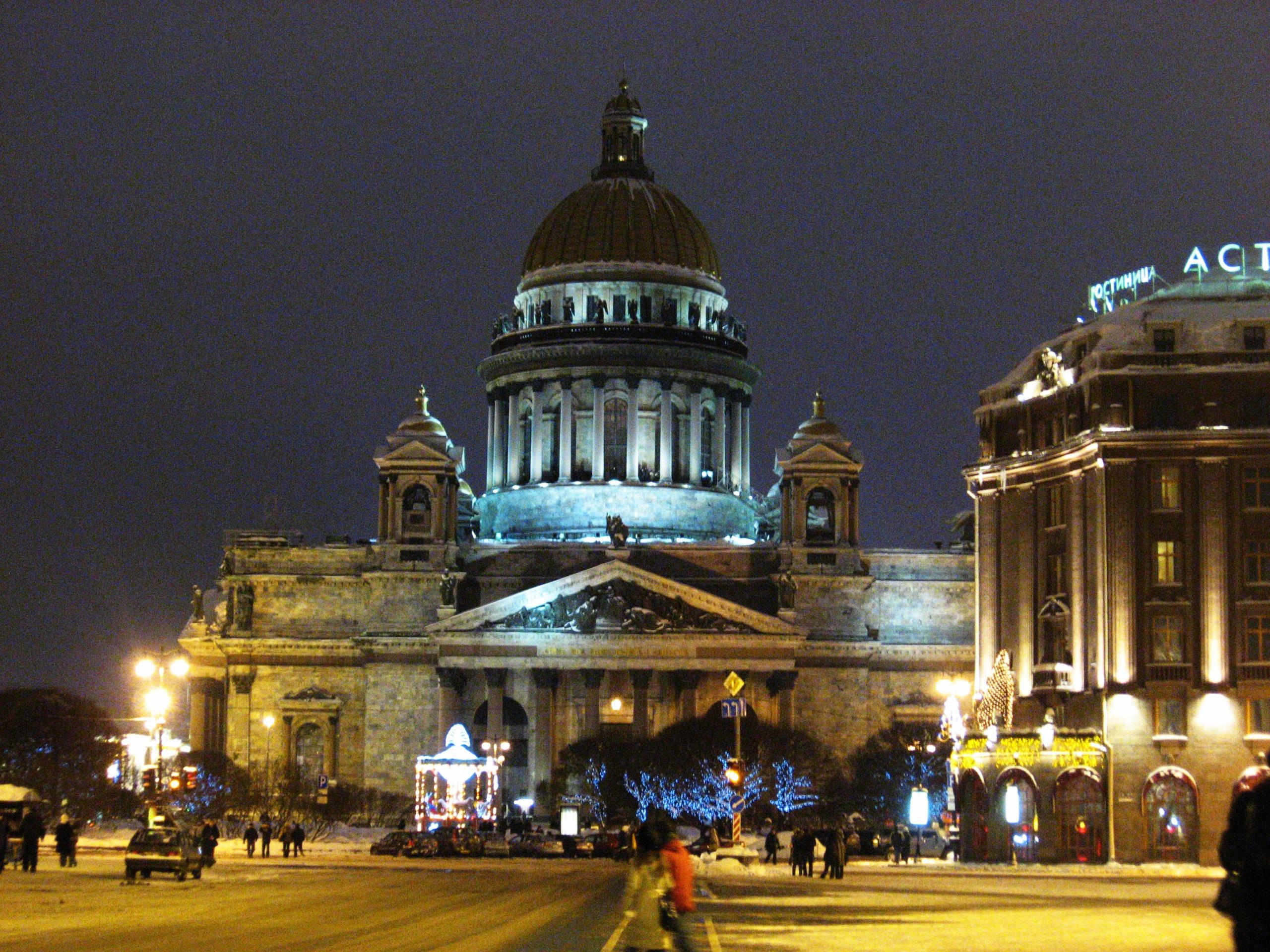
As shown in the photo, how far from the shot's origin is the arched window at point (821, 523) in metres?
140

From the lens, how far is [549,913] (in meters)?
46.7

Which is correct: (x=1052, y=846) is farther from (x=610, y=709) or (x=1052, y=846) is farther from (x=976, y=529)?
(x=610, y=709)

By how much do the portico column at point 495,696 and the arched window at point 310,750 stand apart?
33.8 ft

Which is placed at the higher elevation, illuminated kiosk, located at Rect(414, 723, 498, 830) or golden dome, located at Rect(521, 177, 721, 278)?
golden dome, located at Rect(521, 177, 721, 278)

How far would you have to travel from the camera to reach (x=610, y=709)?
132 m

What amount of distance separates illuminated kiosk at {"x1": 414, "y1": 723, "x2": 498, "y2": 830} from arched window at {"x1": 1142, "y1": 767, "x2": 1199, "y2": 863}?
97.2ft

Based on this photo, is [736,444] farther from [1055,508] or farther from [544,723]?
[1055,508]

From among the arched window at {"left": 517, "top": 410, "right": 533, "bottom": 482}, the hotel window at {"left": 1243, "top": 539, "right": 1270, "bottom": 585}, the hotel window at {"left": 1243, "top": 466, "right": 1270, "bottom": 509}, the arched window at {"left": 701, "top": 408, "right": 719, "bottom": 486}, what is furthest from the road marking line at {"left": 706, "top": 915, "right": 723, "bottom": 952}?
the arched window at {"left": 517, "top": 410, "right": 533, "bottom": 482}

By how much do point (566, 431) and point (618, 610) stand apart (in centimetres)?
2570

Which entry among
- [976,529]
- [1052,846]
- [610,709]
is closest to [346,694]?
[610,709]

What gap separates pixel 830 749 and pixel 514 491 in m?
35.0

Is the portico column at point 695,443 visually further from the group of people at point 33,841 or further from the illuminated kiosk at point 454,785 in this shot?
Result: the group of people at point 33,841

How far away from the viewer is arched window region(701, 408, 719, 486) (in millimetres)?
156375

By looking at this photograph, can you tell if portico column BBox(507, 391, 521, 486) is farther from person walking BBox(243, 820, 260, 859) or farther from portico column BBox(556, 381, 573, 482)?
person walking BBox(243, 820, 260, 859)
